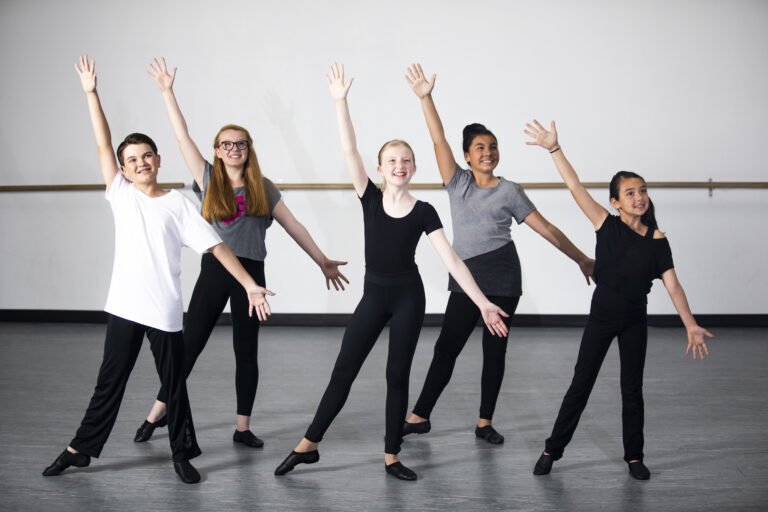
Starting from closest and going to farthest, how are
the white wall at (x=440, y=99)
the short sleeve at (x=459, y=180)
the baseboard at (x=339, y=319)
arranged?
the short sleeve at (x=459, y=180) < the white wall at (x=440, y=99) < the baseboard at (x=339, y=319)

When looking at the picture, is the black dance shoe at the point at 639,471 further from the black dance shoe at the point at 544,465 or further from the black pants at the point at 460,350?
the black pants at the point at 460,350

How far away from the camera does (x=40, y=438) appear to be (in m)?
2.62

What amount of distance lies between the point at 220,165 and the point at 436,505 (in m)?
1.44

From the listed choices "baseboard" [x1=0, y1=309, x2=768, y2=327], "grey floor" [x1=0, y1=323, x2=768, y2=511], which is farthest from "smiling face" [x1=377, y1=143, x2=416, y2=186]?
"baseboard" [x1=0, y1=309, x2=768, y2=327]

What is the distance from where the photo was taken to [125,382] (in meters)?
2.20

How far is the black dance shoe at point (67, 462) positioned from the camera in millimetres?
2234

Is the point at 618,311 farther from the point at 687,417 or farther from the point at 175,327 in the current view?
the point at 175,327

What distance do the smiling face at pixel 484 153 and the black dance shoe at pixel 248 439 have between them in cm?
138

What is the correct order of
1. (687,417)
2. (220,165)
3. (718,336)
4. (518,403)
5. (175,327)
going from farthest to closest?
1. (718,336)
2. (518,403)
3. (687,417)
4. (220,165)
5. (175,327)

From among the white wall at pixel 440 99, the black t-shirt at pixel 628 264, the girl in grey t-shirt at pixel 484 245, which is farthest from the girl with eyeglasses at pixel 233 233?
the white wall at pixel 440 99

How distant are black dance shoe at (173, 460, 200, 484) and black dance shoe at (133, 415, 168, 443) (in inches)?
15.6

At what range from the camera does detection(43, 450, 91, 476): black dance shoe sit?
2.23 m

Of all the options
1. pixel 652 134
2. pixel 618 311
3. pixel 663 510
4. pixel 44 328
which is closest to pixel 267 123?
pixel 44 328

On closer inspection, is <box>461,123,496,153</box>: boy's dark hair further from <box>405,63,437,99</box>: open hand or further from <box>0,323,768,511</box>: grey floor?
<box>0,323,768,511</box>: grey floor
